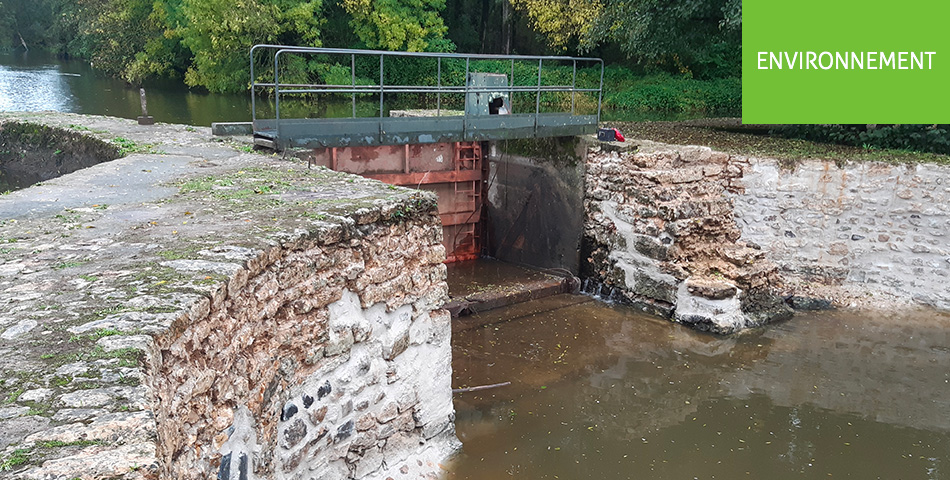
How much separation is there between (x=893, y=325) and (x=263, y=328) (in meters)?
8.25

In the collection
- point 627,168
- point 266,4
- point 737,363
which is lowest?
point 737,363

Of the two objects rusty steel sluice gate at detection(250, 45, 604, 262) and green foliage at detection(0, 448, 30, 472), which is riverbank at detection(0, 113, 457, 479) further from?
rusty steel sluice gate at detection(250, 45, 604, 262)

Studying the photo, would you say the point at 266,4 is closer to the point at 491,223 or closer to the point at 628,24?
the point at 628,24

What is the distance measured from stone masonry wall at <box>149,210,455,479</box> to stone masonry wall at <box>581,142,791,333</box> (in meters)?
4.64

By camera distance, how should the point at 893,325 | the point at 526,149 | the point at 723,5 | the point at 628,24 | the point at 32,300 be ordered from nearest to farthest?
the point at 32,300
the point at 893,325
the point at 526,149
the point at 723,5
the point at 628,24

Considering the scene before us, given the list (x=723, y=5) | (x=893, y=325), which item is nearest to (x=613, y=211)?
(x=893, y=325)

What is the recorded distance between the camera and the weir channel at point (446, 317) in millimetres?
3188

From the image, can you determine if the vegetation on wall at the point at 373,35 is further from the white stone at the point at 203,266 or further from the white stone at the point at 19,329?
the white stone at the point at 19,329

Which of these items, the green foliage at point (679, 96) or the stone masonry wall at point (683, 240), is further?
the green foliage at point (679, 96)

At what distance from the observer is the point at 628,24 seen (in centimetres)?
1484

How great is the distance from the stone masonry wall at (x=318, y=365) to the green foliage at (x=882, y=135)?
817 cm

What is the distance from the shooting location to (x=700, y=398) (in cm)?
773

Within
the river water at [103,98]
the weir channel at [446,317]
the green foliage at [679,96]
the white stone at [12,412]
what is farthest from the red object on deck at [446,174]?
the green foliage at [679,96]

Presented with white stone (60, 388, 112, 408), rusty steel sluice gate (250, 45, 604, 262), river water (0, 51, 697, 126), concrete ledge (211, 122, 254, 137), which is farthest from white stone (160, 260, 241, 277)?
river water (0, 51, 697, 126)
